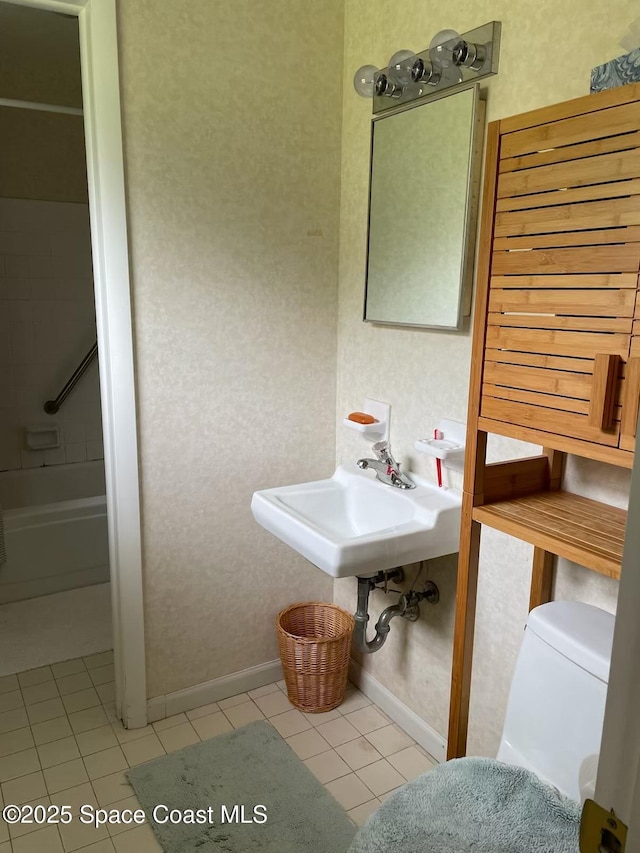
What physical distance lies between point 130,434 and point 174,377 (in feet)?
0.73

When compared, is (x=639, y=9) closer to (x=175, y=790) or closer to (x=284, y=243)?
(x=284, y=243)

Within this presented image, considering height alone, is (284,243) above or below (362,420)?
above

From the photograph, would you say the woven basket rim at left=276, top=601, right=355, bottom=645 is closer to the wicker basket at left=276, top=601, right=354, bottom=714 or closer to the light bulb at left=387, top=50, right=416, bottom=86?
the wicker basket at left=276, top=601, right=354, bottom=714

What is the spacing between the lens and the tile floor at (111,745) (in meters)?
1.75

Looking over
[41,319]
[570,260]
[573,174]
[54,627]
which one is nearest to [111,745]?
[54,627]

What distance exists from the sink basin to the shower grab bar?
181 cm

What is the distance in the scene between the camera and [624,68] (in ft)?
3.86

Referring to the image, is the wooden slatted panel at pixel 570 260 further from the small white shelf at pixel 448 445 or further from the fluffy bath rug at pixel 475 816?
the fluffy bath rug at pixel 475 816

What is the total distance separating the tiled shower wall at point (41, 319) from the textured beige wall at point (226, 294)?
5.25ft

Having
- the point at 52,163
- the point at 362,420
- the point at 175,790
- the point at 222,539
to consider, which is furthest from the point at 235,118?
the point at 175,790

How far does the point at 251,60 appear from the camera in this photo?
2.00m

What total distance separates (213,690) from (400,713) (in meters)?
0.65

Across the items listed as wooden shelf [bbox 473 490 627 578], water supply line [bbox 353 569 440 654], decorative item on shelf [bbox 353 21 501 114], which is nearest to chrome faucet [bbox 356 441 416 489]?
water supply line [bbox 353 569 440 654]

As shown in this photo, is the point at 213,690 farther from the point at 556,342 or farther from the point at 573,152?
the point at 573,152
